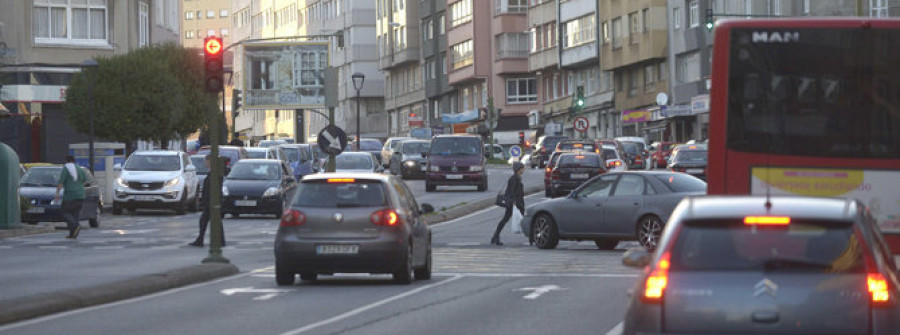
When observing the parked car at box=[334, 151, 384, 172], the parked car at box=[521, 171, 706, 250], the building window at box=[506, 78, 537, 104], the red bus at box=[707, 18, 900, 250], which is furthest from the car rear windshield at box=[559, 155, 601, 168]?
the building window at box=[506, 78, 537, 104]

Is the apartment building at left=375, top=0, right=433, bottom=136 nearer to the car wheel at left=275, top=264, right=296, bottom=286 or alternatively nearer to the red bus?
the car wheel at left=275, top=264, right=296, bottom=286

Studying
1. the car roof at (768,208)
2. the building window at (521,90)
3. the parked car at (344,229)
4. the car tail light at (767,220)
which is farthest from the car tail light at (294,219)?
the building window at (521,90)

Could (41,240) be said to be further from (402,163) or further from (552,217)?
(402,163)

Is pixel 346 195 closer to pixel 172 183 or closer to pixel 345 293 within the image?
pixel 345 293

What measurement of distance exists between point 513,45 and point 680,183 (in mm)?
88577

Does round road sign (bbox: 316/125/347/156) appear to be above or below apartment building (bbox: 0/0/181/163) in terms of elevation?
below

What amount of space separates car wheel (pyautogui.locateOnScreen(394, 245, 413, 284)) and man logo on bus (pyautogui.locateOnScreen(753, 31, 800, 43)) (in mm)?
6611

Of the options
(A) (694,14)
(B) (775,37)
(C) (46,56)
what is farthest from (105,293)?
(A) (694,14)

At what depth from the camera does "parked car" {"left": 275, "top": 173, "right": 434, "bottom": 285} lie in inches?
859

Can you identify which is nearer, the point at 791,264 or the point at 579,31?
the point at 791,264

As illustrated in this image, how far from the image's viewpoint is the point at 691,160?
5466 cm

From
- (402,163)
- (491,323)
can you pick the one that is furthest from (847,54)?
(402,163)

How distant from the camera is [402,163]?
72438mm

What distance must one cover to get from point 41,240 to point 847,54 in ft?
78.6
